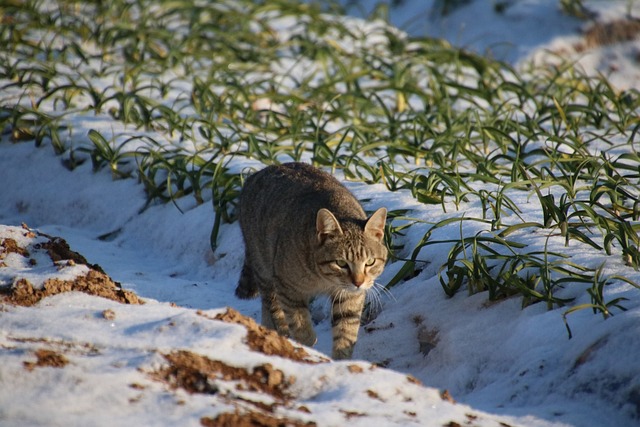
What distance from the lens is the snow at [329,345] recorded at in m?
2.57

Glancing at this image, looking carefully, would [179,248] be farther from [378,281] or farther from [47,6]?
[47,6]

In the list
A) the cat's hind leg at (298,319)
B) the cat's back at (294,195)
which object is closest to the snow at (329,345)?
the cat's hind leg at (298,319)

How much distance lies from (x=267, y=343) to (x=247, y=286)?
1.67 meters

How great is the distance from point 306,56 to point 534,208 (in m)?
4.00

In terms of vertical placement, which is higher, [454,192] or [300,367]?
[454,192]

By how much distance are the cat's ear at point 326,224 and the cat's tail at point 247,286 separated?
71 cm

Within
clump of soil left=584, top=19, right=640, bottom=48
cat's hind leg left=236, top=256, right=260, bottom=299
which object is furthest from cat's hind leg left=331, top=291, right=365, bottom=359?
clump of soil left=584, top=19, right=640, bottom=48

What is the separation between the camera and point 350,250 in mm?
4043

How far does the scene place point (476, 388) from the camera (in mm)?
3477

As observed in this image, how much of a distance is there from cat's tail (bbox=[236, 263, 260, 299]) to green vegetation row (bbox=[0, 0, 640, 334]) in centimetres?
44

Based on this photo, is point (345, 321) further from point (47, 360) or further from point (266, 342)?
point (47, 360)

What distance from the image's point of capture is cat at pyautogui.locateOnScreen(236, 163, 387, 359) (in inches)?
159

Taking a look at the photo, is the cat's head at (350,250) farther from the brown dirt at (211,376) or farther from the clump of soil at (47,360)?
the clump of soil at (47,360)

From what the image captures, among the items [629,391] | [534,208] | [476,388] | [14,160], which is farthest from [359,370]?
[14,160]
